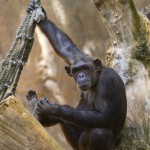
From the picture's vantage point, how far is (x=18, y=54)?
384 cm

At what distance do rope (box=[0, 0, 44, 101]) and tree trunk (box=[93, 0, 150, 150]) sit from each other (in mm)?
682

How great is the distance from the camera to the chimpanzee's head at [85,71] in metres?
4.02

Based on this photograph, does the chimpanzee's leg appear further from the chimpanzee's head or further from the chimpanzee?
the chimpanzee's head

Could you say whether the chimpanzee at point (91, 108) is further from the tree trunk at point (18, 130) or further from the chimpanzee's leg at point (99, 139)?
the tree trunk at point (18, 130)

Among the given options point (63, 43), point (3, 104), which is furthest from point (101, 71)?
point (3, 104)

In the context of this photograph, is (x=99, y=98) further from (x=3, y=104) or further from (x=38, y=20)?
(x=3, y=104)

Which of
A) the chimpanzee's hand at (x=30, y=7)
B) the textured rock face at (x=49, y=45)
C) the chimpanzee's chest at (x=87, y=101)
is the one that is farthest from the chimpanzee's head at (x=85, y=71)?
the textured rock face at (x=49, y=45)

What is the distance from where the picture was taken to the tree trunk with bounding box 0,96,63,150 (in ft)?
9.02

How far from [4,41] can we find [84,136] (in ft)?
11.2

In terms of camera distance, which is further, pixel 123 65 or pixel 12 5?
pixel 12 5

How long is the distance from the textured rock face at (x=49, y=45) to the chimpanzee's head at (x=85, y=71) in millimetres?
2675

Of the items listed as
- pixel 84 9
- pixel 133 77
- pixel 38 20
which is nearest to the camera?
pixel 38 20

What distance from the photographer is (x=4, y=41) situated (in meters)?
6.99

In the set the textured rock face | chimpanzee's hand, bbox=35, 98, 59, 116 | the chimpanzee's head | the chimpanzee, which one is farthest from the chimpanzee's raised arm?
the textured rock face
